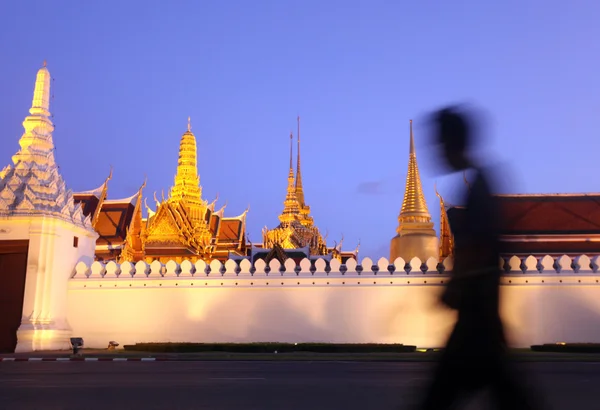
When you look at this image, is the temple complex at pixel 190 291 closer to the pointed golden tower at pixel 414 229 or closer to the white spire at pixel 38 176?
the white spire at pixel 38 176

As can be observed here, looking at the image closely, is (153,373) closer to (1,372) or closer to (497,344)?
(1,372)

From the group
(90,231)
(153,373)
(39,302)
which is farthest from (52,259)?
(153,373)

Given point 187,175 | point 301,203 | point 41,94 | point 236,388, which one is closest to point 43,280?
point 41,94

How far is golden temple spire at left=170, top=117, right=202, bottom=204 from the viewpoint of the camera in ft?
112

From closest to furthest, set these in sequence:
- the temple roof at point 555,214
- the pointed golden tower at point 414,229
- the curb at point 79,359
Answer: the curb at point 79,359 < the temple roof at point 555,214 < the pointed golden tower at point 414,229

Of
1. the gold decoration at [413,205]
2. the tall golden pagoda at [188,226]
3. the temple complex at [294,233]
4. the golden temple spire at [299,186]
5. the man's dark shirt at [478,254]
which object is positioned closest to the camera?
the man's dark shirt at [478,254]

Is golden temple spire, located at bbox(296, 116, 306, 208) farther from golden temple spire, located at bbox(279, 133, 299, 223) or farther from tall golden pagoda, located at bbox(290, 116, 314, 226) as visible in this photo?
golden temple spire, located at bbox(279, 133, 299, 223)

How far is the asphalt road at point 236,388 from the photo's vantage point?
548 cm

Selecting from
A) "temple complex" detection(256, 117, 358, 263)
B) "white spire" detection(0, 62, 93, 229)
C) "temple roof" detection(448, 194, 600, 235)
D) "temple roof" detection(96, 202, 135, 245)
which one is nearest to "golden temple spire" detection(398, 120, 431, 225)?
"temple complex" detection(256, 117, 358, 263)

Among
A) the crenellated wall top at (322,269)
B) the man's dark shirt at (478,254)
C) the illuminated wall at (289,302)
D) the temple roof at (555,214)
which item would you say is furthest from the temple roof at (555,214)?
the man's dark shirt at (478,254)

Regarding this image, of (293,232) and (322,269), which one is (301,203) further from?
(322,269)

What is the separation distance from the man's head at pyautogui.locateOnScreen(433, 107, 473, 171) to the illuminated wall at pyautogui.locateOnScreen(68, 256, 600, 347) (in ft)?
38.9

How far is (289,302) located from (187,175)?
806 inches

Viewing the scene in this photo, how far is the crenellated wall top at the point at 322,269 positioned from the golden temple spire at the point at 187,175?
1723 cm
